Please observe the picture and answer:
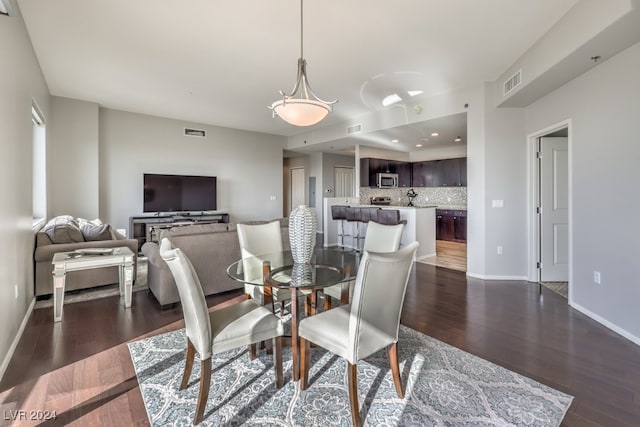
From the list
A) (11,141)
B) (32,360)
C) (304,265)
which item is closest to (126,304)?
(32,360)

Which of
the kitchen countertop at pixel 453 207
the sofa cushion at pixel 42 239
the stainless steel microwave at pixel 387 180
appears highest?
the stainless steel microwave at pixel 387 180

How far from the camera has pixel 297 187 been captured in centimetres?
1040

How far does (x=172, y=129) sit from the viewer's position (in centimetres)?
678

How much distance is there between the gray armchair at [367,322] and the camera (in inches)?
65.2

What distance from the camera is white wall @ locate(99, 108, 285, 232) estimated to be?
611cm

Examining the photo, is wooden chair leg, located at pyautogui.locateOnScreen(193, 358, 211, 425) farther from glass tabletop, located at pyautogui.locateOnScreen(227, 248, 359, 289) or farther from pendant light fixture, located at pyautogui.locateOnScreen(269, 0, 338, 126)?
pendant light fixture, located at pyautogui.locateOnScreen(269, 0, 338, 126)

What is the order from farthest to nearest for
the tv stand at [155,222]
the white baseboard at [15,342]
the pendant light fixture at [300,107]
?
the tv stand at [155,222] < the pendant light fixture at [300,107] < the white baseboard at [15,342]

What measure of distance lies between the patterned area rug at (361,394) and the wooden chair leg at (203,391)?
0.17ft

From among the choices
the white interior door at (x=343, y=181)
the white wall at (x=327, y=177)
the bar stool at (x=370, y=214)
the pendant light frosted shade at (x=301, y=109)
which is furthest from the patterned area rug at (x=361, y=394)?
the white interior door at (x=343, y=181)

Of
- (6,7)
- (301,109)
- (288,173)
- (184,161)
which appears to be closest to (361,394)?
(301,109)

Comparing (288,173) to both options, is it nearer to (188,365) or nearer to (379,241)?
(379,241)

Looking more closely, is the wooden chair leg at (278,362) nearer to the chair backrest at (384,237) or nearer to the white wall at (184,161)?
the chair backrest at (384,237)

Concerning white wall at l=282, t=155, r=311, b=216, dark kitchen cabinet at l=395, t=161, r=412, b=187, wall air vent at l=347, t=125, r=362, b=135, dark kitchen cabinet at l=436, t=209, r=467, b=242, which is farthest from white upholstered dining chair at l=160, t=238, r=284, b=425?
white wall at l=282, t=155, r=311, b=216

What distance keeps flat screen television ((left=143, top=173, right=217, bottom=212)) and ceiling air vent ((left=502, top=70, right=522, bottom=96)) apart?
19.1 feet
